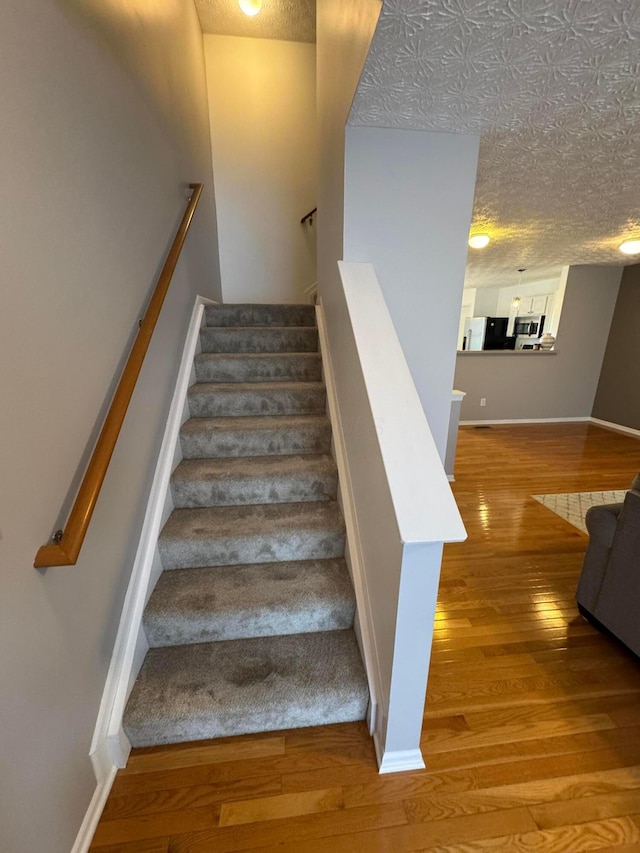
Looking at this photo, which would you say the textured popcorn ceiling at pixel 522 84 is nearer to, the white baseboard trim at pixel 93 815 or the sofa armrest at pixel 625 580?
the sofa armrest at pixel 625 580

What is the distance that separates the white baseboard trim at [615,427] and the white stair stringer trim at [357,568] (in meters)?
4.96

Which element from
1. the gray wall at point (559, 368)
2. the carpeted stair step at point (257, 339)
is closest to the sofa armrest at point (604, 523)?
the carpeted stair step at point (257, 339)

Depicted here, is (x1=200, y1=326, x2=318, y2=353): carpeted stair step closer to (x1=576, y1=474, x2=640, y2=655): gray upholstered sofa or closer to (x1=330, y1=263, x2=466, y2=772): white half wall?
(x1=330, y1=263, x2=466, y2=772): white half wall

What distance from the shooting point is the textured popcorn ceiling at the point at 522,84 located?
2.89 ft

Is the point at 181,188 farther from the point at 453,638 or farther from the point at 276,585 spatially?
the point at 453,638

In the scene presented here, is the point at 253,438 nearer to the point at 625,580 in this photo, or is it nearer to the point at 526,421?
the point at 625,580

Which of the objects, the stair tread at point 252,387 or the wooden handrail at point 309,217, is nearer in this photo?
the stair tread at point 252,387

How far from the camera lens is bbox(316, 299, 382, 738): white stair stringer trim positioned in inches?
47.8

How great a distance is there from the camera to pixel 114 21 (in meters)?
1.30

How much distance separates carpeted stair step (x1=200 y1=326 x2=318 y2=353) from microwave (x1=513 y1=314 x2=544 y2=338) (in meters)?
5.77

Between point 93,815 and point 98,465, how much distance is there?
997 millimetres

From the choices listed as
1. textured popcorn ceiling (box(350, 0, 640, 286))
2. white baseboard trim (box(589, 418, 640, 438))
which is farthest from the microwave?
textured popcorn ceiling (box(350, 0, 640, 286))

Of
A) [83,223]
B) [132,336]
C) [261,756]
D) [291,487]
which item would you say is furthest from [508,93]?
[261,756]

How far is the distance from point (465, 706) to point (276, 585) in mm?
842
